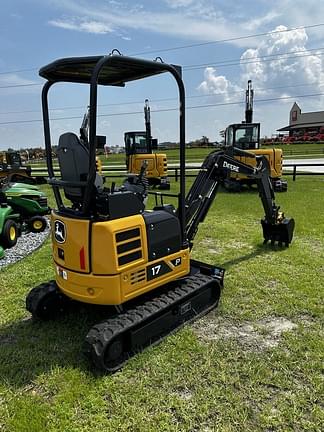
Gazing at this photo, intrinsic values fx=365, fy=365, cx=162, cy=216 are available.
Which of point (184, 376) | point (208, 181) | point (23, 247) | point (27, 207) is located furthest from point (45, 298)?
point (27, 207)

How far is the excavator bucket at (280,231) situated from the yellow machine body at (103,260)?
3856 mm

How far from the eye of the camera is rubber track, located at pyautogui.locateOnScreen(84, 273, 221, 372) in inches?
126

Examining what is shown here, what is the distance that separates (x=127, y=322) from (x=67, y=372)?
0.70m

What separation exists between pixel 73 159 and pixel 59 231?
2.46 ft

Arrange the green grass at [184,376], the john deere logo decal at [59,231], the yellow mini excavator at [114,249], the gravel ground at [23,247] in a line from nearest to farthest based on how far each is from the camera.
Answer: the green grass at [184,376] → the yellow mini excavator at [114,249] → the john deere logo decal at [59,231] → the gravel ground at [23,247]

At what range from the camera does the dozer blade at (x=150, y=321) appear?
326 centimetres

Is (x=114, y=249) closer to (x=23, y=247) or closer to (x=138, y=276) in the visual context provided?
(x=138, y=276)

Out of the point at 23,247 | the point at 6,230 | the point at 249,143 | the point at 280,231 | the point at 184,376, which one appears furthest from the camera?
the point at 249,143

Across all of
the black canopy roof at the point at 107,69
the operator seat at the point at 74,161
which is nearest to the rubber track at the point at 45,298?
the operator seat at the point at 74,161

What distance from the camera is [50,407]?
2.95m

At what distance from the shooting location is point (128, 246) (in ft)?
11.5

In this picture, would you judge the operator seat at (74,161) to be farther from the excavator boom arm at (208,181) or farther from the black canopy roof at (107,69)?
the excavator boom arm at (208,181)

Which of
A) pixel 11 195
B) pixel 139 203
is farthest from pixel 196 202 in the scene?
pixel 11 195

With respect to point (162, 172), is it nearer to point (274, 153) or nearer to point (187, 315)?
point (274, 153)
